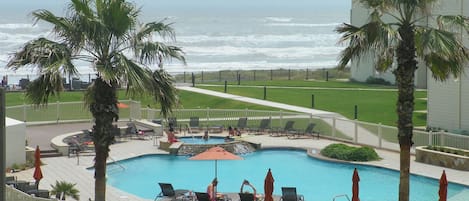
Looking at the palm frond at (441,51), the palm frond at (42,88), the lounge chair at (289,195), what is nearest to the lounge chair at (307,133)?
the lounge chair at (289,195)

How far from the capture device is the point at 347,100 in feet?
159

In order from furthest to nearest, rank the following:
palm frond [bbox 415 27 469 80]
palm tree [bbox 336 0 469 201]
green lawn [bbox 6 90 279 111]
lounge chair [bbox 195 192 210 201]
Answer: green lawn [bbox 6 90 279 111] < lounge chair [bbox 195 192 210 201] < palm tree [bbox 336 0 469 201] < palm frond [bbox 415 27 469 80]

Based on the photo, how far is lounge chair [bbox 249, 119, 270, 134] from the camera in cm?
3753

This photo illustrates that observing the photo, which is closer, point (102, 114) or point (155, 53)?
point (102, 114)

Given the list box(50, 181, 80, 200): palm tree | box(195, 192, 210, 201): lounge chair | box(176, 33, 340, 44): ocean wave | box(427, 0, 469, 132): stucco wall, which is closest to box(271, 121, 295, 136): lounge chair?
box(427, 0, 469, 132): stucco wall

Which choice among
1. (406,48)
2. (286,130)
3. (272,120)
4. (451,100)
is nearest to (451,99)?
(451,100)

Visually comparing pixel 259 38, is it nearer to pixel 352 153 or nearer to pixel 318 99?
pixel 318 99

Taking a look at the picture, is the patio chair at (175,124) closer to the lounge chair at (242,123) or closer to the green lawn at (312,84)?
the lounge chair at (242,123)

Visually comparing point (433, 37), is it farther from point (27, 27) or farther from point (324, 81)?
point (27, 27)

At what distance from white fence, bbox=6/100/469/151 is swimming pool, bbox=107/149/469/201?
2577mm

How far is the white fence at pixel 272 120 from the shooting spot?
31734mm

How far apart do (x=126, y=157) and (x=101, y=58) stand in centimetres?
1510

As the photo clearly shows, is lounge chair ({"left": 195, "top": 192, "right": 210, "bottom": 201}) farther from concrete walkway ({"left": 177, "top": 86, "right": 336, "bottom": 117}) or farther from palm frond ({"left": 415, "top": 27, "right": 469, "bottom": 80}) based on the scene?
concrete walkway ({"left": 177, "top": 86, "right": 336, "bottom": 117})

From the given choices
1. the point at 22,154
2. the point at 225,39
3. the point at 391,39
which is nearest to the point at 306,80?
the point at 22,154
